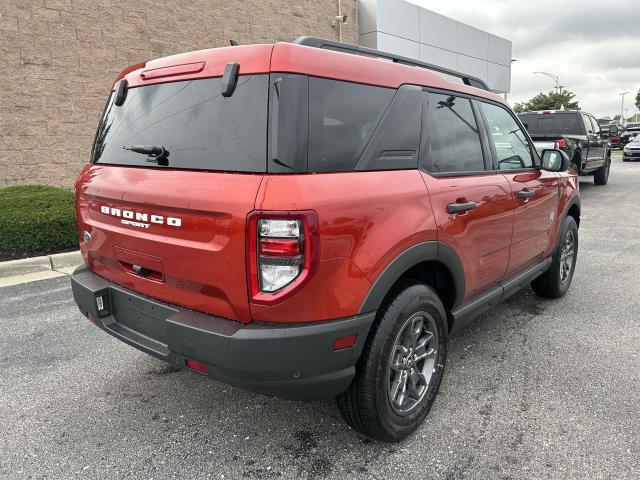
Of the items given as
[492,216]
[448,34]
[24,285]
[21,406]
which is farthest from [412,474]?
[448,34]

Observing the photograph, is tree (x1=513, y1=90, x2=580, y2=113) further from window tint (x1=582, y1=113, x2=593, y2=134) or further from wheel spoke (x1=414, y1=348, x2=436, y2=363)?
wheel spoke (x1=414, y1=348, x2=436, y2=363)

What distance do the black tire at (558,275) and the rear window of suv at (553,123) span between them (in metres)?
7.68

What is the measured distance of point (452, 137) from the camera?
117 inches

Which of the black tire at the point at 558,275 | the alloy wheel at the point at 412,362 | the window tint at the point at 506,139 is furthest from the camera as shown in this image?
the black tire at the point at 558,275

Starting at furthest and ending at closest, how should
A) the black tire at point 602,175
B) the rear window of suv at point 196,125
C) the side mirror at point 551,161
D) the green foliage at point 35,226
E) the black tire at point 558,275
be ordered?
1. the black tire at point 602,175
2. the green foliage at point 35,226
3. the black tire at point 558,275
4. the side mirror at point 551,161
5. the rear window of suv at point 196,125

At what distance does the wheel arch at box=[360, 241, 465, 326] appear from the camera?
2223mm

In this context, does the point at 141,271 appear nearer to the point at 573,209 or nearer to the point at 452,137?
the point at 452,137

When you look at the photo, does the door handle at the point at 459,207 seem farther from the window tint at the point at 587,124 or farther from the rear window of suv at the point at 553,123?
the window tint at the point at 587,124

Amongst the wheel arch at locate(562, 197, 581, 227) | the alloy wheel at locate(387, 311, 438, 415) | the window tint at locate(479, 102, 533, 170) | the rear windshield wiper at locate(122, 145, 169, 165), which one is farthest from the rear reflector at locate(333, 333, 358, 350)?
the wheel arch at locate(562, 197, 581, 227)

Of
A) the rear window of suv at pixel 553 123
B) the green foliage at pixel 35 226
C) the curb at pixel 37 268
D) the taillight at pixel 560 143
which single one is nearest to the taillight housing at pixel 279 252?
the curb at pixel 37 268

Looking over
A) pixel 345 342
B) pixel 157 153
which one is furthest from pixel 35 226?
pixel 345 342

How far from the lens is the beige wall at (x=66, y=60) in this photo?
8719 mm

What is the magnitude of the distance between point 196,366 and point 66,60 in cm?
920

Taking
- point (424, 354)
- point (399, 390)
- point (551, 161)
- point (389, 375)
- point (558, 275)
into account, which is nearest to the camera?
point (389, 375)
